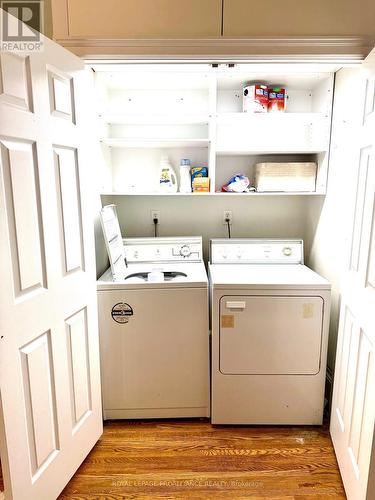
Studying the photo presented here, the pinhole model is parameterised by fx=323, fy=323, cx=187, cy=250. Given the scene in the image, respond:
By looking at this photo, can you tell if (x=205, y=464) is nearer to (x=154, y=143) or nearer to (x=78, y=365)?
(x=78, y=365)

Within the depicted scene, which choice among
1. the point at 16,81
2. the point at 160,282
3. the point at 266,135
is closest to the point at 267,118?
the point at 266,135

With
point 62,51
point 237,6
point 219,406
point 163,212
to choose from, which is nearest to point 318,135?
point 237,6

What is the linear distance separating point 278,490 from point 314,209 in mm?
1718

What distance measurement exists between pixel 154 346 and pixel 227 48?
1.59 metres

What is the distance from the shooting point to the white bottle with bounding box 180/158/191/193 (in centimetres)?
226

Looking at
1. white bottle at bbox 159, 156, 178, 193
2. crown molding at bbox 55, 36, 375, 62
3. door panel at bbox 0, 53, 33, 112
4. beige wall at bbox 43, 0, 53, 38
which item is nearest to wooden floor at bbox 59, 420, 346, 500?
white bottle at bbox 159, 156, 178, 193

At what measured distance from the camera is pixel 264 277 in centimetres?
194

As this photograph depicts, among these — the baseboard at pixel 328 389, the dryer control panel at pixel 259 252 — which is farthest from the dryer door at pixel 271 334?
the dryer control panel at pixel 259 252

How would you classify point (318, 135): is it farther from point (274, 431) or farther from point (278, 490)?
point (278, 490)

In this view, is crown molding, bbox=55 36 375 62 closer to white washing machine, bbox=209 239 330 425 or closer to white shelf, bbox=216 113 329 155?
white shelf, bbox=216 113 329 155

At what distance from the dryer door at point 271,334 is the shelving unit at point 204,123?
765 millimetres

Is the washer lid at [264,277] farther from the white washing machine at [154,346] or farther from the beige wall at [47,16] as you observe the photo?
the beige wall at [47,16]

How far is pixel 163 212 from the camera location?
252 centimetres

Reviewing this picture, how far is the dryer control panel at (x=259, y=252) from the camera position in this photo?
232 cm
